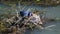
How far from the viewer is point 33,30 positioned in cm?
196

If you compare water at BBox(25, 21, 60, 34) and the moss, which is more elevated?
the moss

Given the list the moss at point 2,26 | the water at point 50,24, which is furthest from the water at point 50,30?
the moss at point 2,26

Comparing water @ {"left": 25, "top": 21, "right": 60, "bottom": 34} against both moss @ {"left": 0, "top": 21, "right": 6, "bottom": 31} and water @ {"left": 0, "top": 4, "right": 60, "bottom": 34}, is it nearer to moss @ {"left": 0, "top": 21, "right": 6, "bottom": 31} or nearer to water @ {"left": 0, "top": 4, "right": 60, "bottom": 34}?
water @ {"left": 0, "top": 4, "right": 60, "bottom": 34}

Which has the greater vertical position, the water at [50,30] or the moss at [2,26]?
the moss at [2,26]

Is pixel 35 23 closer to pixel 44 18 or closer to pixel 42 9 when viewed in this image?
pixel 44 18

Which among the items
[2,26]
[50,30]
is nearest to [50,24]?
[50,30]

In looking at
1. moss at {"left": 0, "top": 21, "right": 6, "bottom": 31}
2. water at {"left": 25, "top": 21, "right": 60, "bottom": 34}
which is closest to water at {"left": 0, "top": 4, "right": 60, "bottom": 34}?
water at {"left": 25, "top": 21, "right": 60, "bottom": 34}

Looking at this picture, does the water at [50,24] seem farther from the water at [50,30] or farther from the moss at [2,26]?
the moss at [2,26]

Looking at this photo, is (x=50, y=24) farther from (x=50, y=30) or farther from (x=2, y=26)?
(x=2, y=26)

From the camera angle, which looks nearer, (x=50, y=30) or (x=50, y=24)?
(x=50, y=30)

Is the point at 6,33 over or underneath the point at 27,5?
underneath

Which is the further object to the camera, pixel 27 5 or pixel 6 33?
pixel 27 5

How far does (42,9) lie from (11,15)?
1.44 feet

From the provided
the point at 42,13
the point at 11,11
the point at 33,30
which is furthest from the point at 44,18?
the point at 11,11
